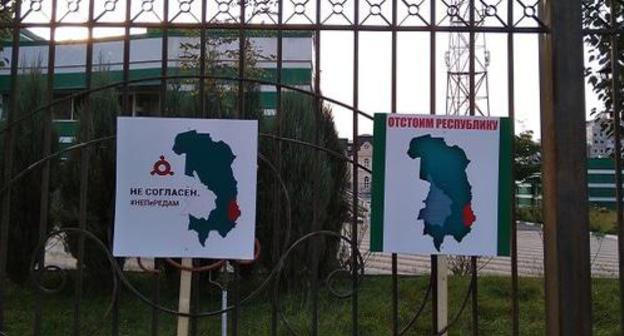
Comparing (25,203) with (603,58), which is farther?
(25,203)

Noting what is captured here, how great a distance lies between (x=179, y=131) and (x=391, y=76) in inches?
39.9

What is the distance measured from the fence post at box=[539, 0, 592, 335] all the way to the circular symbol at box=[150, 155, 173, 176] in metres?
1.75

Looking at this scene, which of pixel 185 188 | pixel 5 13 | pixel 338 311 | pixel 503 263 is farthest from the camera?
pixel 503 263

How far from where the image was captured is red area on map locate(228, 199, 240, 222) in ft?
9.73

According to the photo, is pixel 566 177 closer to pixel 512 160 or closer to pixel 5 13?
pixel 512 160

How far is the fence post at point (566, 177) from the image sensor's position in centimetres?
294

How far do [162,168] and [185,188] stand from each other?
14cm

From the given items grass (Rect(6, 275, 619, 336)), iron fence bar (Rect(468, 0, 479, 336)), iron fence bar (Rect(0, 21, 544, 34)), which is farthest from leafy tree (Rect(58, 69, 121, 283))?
iron fence bar (Rect(468, 0, 479, 336))

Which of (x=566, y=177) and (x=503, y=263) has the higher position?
(x=566, y=177)

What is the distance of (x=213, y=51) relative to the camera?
24.2ft

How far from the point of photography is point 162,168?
2.96m

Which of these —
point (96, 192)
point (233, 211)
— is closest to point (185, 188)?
point (233, 211)

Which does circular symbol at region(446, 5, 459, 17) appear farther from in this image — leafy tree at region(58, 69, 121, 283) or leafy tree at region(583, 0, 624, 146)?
leafy tree at region(58, 69, 121, 283)

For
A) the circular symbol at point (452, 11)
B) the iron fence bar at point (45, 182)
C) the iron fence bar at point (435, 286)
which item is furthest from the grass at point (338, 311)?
the circular symbol at point (452, 11)
